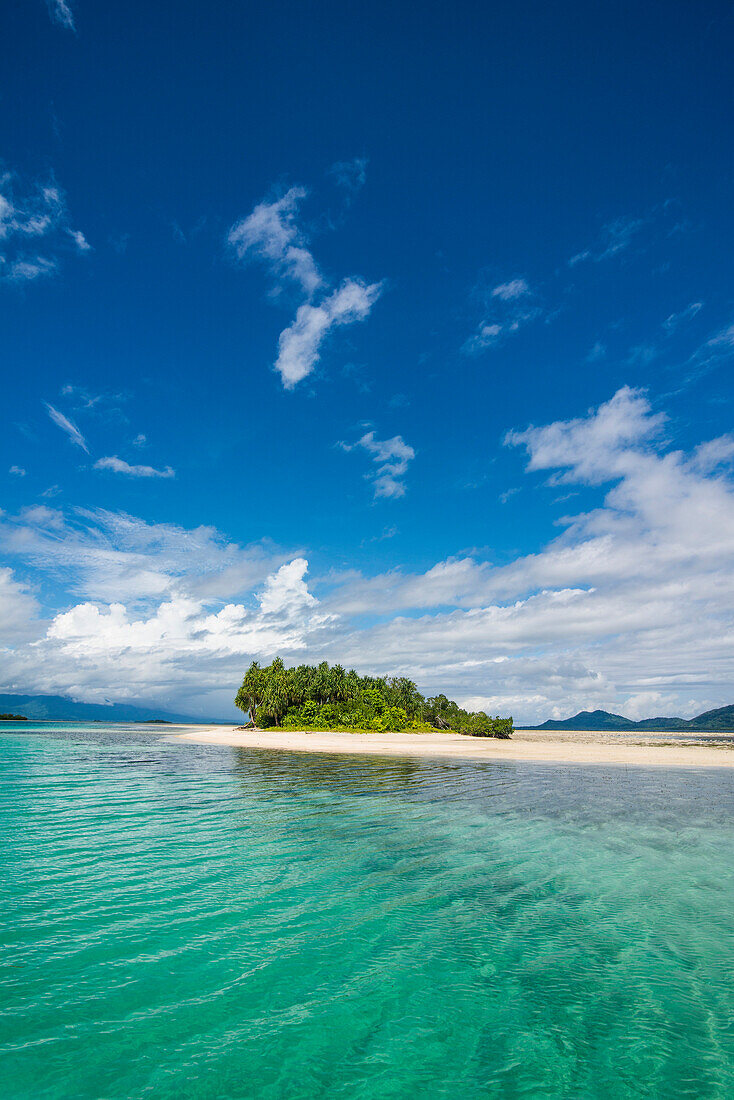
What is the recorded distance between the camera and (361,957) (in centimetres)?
908

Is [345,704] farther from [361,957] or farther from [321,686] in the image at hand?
[361,957]

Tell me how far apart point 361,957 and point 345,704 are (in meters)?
91.3

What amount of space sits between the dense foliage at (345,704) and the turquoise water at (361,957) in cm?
7826

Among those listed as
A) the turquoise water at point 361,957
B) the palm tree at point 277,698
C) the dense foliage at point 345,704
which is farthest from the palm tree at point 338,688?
the turquoise water at point 361,957

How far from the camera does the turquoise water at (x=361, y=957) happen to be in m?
6.28

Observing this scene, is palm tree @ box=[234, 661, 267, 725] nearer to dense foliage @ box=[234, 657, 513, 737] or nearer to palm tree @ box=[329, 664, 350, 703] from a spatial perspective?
dense foliage @ box=[234, 657, 513, 737]

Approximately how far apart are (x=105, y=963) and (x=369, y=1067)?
4.78 meters

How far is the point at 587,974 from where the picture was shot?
346 inches

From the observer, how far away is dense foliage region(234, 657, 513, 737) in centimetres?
9569

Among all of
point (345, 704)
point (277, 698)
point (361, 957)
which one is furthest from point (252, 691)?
point (361, 957)

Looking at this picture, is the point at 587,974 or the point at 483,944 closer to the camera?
the point at 587,974

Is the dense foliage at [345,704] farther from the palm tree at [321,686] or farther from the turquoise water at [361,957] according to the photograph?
the turquoise water at [361,957]

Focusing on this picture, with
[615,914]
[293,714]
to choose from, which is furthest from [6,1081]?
[293,714]

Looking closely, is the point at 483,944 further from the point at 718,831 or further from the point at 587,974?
the point at 718,831
